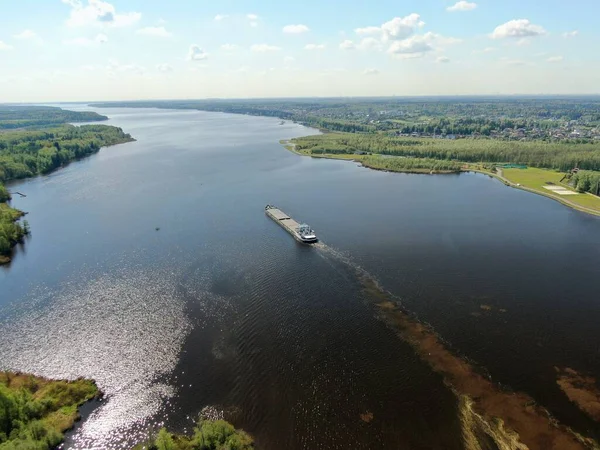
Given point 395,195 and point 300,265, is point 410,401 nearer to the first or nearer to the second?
point 300,265

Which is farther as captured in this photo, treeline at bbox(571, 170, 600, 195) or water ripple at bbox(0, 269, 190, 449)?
treeline at bbox(571, 170, 600, 195)

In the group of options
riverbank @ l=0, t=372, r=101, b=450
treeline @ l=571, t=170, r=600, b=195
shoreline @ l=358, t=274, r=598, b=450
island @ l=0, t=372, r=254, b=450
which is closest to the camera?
island @ l=0, t=372, r=254, b=450

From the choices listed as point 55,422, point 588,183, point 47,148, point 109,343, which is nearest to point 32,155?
point 47,148

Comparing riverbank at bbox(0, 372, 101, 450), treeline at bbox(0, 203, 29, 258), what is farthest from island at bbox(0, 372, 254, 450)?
treeline at bbox(0, 203, 29, 258)

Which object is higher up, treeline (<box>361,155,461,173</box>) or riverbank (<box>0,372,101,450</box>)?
riverbank (<box>0,372,101,450</box>)

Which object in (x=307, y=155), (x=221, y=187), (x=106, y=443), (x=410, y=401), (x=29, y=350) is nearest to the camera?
(x=106, y=443)

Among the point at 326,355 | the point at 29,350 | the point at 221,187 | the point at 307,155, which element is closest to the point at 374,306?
the point at 326,355

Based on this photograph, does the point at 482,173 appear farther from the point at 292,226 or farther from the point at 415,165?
the point at 292,226

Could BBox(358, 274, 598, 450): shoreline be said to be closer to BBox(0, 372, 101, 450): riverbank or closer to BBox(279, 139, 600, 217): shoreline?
BBox(0, 372, 101, 450): riverbank
